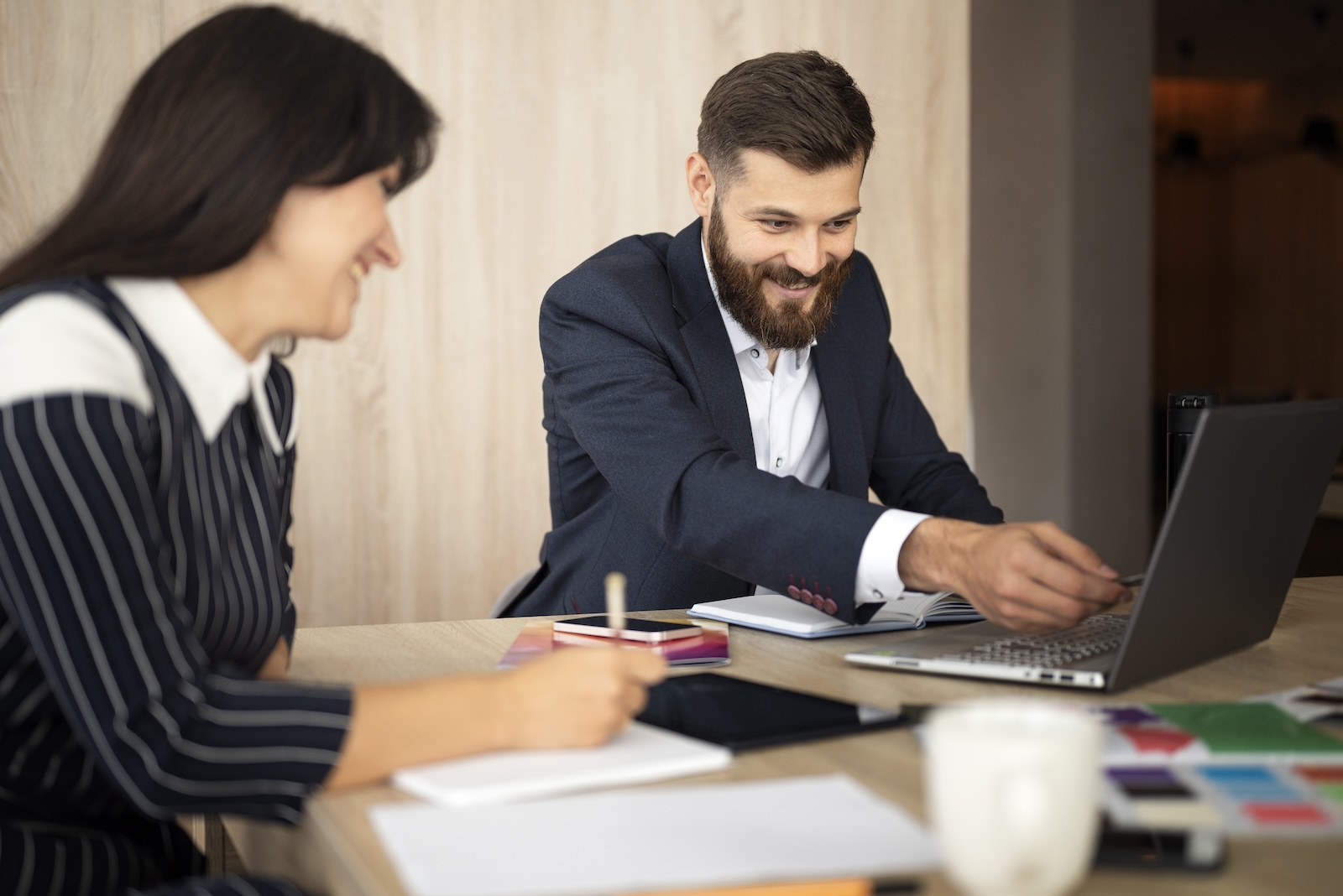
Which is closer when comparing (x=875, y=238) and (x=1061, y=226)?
(x=875, y=238)

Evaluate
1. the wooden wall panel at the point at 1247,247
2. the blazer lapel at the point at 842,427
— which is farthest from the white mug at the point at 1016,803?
the wooden wall panel at the point at 1247,247

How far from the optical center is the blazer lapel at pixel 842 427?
190 cm

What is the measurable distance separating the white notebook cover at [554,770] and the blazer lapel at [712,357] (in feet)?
2.98

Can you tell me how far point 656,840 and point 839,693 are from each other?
0.42 m

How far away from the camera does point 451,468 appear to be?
296 centimetres

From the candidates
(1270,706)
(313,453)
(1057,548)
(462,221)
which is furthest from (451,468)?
(1270,706)

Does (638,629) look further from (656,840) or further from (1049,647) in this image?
(656,840)

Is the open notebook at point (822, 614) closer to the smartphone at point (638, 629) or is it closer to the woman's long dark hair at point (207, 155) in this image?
the smartphone at point (638, 629)

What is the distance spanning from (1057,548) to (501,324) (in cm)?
193

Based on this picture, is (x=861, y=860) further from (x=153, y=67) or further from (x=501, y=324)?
(x=501, y=324)

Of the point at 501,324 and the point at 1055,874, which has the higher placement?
the point at 501,324

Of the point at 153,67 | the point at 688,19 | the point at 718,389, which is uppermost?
the point at 688,19

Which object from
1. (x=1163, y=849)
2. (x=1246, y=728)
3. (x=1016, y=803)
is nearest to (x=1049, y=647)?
(x=1246, y=728)

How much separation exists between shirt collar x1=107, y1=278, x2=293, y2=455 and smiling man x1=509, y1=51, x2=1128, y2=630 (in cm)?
60
